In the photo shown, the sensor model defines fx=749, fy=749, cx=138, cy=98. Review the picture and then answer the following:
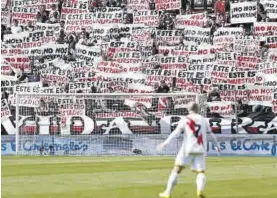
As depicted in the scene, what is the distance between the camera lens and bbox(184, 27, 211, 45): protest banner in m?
35.5

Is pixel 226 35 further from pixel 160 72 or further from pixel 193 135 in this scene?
pixel 193 135

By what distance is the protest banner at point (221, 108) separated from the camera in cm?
3177

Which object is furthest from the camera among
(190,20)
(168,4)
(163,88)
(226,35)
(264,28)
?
(168,4)

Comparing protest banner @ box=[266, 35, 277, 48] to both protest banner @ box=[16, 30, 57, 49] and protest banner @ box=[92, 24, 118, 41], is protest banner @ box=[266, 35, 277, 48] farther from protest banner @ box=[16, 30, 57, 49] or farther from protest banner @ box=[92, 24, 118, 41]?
protest banner @ box=[16, 30, 57, 49]

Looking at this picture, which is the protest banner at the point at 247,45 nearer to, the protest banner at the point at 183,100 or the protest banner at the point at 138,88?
the protest banner at the point at 183,100

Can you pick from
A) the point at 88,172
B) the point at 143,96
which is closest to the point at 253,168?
the point at 88,172

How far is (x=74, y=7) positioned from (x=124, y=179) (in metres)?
20.9

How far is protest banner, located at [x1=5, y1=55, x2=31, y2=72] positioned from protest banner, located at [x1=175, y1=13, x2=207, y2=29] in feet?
24.5

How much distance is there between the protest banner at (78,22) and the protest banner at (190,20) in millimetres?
4371

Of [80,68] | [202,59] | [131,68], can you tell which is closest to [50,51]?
[80,68]

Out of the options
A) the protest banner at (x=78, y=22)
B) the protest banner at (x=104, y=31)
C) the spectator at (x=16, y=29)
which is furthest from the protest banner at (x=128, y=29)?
the spectator at (x=16, y=29)

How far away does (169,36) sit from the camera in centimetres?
3572

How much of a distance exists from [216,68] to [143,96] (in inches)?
171

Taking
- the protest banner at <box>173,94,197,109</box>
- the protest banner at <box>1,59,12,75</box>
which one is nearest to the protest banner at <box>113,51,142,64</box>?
the protest banner at <box>173,94,197,109</box>
